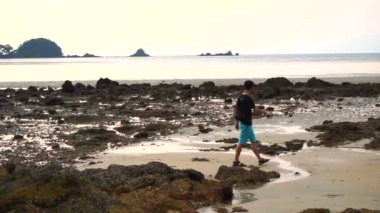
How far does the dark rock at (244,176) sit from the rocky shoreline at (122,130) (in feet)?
0.06

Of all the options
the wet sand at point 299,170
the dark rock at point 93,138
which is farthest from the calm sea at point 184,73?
the wet sand at point 299,170

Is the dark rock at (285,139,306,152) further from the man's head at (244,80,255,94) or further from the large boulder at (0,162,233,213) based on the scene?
the large boulder at (0,162,233,213)

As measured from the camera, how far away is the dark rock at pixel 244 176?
31.4 ft

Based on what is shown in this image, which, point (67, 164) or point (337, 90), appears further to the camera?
point (337, 90)

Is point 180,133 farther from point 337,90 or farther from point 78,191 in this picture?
point 337,90

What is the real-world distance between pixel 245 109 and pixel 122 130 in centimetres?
766

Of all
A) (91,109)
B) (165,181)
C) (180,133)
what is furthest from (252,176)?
(91,109)

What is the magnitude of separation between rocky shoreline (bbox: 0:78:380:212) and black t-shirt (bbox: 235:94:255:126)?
5.25ft

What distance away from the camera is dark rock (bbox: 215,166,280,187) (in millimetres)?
9562

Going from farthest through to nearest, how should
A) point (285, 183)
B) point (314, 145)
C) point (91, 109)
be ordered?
point (91, 109), point (314, 145), point (285, 183)

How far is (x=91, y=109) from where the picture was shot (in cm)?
2700

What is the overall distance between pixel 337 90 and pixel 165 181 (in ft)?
90.0

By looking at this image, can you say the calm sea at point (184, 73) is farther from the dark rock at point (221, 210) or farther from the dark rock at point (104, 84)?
the dark rock at point (221, 210)

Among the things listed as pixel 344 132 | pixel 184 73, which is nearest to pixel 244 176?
pixel 344 132
